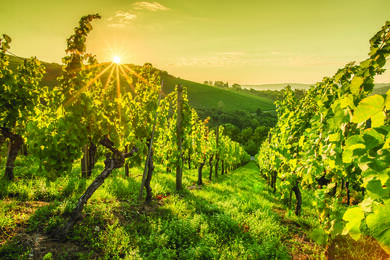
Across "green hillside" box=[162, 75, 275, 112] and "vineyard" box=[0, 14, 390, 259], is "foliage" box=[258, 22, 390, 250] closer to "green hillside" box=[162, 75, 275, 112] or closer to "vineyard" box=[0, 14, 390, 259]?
"vineyard" box=[0, 14, 390, 259]

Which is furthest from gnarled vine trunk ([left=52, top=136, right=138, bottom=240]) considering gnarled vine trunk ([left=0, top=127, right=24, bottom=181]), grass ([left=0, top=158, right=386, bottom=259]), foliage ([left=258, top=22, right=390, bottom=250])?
foliage ([left=258, top=22, right=390, bottom=250])

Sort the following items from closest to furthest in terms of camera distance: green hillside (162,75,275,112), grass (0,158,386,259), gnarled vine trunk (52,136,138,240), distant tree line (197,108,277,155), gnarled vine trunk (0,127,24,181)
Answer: grass (0,158,386,259), gnarled vine trunk (52,136,138,240), gnarled vine trunk (0,127,24,181), distant tree line (197,108,277,155), green hillside (162,75,275,112)

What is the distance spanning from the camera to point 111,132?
529 cm

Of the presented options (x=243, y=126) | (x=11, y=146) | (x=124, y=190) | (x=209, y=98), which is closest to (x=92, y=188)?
(x=124, y=190)

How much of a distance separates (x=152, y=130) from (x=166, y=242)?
14.0 ft

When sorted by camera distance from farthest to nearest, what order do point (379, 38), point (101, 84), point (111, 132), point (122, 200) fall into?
point (122, 200) < point (101, 84) < point (111, 132) < point (379, 38)

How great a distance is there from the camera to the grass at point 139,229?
4336 millimetres

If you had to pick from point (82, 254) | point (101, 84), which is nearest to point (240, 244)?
point (82, 254)

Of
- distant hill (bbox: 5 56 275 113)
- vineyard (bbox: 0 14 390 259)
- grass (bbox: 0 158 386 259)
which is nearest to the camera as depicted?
vineyard (bbox: 0 14 390 259)

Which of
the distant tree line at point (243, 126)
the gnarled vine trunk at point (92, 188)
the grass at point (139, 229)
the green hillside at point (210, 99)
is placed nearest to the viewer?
the grass at point (139, 229)

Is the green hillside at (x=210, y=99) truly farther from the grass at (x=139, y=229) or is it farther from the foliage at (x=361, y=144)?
the foliage at (x=361, y=144)

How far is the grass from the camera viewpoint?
4336 millimetres

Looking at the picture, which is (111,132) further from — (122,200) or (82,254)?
(122,200)

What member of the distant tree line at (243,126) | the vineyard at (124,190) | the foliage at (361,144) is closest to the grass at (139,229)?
the vineyard at (124,190)
